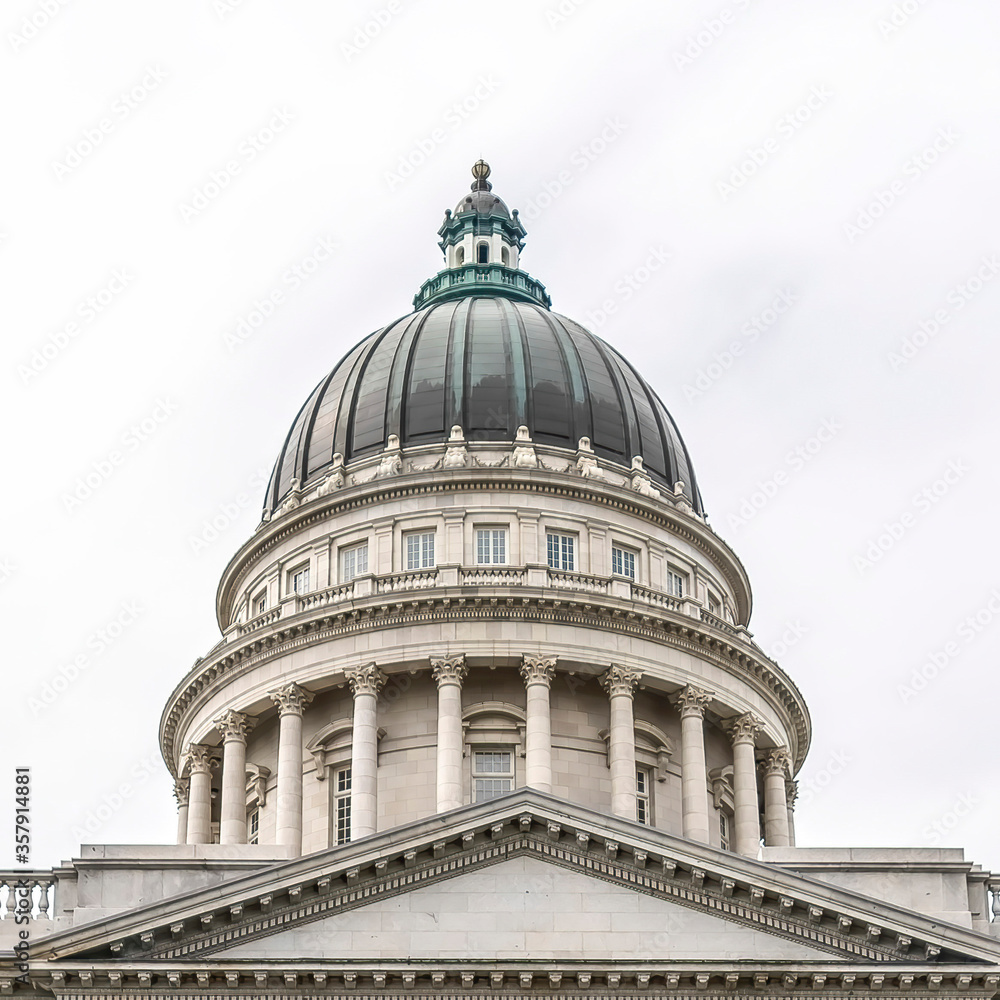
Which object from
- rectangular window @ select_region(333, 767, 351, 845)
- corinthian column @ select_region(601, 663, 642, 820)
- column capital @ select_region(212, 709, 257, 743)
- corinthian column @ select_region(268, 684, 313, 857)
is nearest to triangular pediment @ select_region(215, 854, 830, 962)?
corinthian column @ select_region(601, 663, 642, 820)

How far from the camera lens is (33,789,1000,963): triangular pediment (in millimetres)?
37500

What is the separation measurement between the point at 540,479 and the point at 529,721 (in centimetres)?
841

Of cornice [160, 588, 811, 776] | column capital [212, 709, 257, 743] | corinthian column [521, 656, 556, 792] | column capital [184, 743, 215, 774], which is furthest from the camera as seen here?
column capital [184, 743, 215, 774]

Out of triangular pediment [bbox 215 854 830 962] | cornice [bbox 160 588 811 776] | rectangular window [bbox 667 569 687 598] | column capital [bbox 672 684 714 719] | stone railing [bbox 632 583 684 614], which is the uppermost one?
rectangular window [bbox 667 569 687 598]

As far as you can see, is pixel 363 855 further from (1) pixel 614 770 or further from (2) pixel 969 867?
(1) pixel 614 770

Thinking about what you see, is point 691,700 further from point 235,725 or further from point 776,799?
point 235,725

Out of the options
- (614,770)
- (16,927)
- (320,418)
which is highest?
(320,418)

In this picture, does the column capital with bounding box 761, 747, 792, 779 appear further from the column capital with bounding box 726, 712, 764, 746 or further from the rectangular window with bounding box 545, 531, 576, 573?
the rectangular window with bounding box 545, 531, 576, 573

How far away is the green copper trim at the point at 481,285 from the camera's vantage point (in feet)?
233

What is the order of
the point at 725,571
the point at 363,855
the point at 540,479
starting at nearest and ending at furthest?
the point at 363,855
the point at 540,479
the point at 725,571

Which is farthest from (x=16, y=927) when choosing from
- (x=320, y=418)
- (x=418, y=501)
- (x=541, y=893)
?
(x=320, y=418)

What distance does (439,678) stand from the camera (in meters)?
57.1

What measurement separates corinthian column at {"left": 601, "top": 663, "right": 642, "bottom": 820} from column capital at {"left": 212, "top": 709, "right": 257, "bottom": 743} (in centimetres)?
1074

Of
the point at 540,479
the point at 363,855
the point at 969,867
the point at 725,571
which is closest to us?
the point at 363,855
